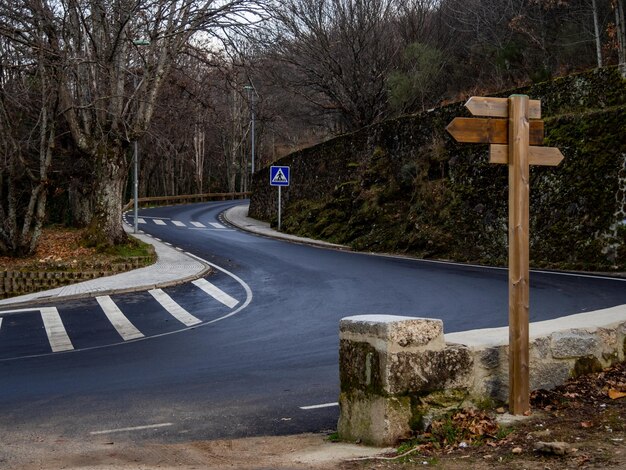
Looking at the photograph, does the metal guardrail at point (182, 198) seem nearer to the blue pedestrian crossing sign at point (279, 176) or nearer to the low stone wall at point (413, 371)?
the blue pedestrian crossing sign at point (279, 176)

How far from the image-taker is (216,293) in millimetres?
18375

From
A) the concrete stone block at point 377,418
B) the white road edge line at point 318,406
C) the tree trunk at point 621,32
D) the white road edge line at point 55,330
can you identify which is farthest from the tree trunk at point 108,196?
the concrete stone block at point 377,418

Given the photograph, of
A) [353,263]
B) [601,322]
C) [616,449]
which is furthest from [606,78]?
[616,449]

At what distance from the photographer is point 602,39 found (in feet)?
95.9

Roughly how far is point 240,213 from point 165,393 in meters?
40.6

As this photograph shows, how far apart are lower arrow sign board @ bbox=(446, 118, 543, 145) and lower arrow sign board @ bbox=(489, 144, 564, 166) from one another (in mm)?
61

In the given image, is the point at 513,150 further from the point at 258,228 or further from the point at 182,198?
the point at 182,198

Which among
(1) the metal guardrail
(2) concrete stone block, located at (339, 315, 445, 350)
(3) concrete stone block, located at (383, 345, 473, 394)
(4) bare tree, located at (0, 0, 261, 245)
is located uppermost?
(4) bare tree, located at (0, 0, 261, 245)

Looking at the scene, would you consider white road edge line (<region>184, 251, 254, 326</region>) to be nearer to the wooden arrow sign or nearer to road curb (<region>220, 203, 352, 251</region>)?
road curb (<region>220, 203, 352, 251</region>)

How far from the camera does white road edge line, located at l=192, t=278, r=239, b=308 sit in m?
16.8

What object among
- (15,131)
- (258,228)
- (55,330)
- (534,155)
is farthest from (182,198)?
(534,155)

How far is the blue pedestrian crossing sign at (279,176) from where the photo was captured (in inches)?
1407

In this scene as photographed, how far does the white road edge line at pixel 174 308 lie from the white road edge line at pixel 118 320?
3.37 feet

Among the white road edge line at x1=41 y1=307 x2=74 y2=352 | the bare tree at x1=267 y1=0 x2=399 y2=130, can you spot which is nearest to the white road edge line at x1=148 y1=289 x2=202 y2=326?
the white road edge line at x1=41 y1=307 x2=74 y2=352
